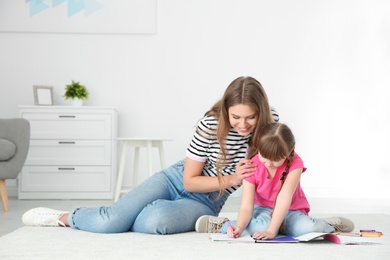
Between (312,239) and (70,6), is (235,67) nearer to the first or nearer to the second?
(70,6)

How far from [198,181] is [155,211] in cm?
22

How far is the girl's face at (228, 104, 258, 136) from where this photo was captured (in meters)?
2.49

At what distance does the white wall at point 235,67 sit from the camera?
5.95 m

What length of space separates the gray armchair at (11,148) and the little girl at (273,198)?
6.88 feet

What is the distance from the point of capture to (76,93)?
18.6ft

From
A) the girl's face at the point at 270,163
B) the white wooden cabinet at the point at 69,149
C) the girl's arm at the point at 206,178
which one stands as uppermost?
the girl's face at the point at 270,163

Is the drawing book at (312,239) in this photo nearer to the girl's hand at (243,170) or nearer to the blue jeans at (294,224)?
the blue jeans at (294,224)

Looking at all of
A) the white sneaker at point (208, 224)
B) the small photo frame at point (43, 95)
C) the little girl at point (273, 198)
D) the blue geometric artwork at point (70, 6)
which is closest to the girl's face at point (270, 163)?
the little girl at point (273, 198)

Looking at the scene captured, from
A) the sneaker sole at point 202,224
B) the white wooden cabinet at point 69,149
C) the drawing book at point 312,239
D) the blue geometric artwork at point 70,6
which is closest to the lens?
the drawing book at point 312,239

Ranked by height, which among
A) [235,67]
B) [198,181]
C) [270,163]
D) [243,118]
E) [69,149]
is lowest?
[69,149]

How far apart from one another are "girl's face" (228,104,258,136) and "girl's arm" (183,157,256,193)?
137 mm

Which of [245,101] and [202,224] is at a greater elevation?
[245,101]

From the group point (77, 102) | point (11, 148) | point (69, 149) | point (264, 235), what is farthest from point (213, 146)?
point (77, 102)

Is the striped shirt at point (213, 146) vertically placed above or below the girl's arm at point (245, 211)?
above
